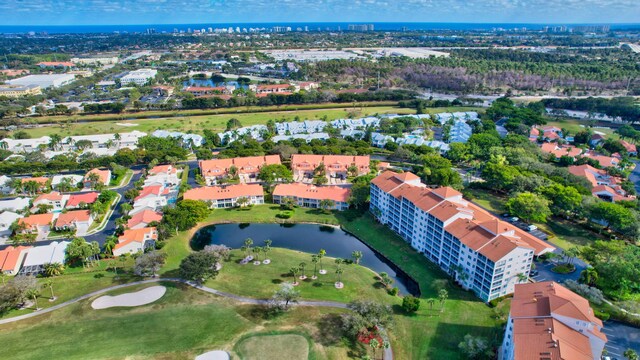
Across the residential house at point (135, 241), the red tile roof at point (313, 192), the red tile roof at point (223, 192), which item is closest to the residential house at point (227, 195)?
the red tile roof at point (223, 192)

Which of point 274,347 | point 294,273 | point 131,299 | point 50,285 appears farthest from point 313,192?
point 50,285

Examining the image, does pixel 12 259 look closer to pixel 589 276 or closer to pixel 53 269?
pixel 53 269

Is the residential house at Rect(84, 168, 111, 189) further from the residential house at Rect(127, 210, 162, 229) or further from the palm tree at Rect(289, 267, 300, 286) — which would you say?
the palm tree at Rect(289, 267, 300, 286)

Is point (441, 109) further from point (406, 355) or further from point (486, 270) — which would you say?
point (406, 355)

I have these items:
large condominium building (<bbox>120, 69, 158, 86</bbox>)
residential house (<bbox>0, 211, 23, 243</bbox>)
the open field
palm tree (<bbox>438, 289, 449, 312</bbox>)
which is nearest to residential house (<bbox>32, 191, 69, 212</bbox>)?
residential house (<bbox>0, 211, 23, 243</bbox>)

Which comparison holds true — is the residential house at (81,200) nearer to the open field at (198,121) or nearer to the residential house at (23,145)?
the residential house at (23,145)

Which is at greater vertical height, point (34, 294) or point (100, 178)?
point (100, 178)

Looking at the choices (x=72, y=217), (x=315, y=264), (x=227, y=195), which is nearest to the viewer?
(x=315, y=264)

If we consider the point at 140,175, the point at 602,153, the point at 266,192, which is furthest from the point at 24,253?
the point at 602,153
